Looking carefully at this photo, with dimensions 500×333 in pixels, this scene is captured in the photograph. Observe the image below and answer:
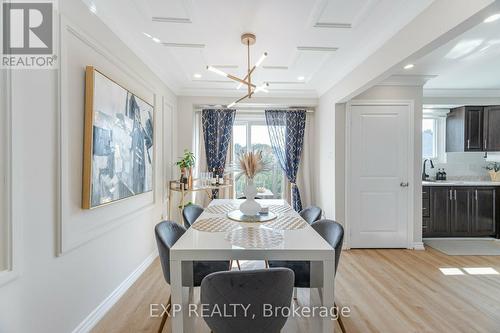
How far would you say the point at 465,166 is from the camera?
16.2ft

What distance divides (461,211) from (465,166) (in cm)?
125

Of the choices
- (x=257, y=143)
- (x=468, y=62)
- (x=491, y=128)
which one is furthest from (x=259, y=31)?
(x=491, y=128)

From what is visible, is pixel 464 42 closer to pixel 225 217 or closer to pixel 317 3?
pixel 317 3

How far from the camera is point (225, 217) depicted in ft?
7.46

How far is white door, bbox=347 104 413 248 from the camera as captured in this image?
376 centimetres

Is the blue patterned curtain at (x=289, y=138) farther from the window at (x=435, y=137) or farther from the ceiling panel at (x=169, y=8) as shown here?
the ceiling panel at (x=169, y=8)

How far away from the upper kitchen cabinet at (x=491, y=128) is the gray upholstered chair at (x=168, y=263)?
199 inches

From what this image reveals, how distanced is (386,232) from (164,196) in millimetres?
3343

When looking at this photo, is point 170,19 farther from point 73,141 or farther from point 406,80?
point 406,80

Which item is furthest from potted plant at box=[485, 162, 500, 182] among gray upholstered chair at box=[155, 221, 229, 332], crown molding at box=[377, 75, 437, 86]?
gray upholstered chair at box=[155, 221, 229, 332]

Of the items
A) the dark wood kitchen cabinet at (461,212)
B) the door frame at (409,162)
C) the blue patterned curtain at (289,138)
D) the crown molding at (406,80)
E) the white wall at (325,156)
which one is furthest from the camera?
the blue patterned curtain at (289,138)

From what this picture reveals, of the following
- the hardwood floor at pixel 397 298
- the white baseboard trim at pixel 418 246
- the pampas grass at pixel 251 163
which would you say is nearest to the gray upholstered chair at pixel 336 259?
the hardwood floor at pixel 397 298

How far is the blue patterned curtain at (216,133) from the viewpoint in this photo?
4.69 m

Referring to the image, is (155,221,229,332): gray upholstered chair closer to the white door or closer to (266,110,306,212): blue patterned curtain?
the white door
